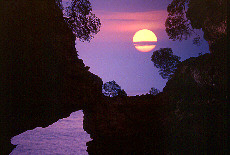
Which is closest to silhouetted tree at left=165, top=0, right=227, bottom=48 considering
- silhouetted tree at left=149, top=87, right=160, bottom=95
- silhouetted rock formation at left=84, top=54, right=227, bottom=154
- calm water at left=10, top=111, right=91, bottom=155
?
silhouetted rock formation at left=84, top=54, right=227, bottom=154

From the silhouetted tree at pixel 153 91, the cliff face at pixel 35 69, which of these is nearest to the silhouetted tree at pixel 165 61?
the silhouetted tree at pixel 153 91

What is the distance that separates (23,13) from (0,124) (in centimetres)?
Answer: 905

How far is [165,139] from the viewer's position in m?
22.3

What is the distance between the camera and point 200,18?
26.7m

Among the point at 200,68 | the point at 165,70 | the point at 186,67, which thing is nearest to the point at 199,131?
the point at 200,68

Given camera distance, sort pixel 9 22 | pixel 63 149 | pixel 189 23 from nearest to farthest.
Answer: pixel 9 22, pixel 189 23, pixel 63 149

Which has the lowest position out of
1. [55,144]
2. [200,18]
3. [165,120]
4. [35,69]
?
[55,144]

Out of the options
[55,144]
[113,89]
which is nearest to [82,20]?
[113,89]

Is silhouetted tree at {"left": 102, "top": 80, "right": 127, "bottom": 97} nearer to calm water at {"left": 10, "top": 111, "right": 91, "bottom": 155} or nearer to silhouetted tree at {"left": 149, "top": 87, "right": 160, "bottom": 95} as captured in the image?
silhouetted tree at {"left": 149, "top": 87, "right": 160, "bottom": 95}

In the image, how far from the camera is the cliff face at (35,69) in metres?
15.8

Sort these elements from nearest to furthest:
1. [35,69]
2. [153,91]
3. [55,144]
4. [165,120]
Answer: [35,69]
[165,120]
[153,91]
[55,144]

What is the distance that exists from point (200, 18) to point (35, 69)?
21.4m

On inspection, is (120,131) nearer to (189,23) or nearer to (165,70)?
(189,23)

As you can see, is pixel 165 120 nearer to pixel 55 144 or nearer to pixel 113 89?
pixel 113 89
